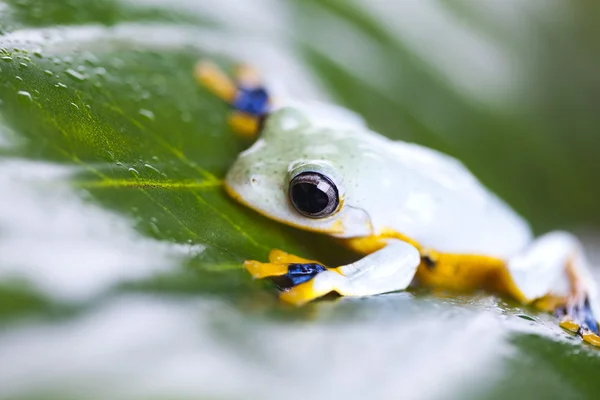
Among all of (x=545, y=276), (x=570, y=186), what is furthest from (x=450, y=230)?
(x=570, y=186)

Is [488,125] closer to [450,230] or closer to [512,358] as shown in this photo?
[450,230]

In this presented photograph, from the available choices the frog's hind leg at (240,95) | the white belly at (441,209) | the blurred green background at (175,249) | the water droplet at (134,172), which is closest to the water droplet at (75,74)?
the blurred green background at (175,249)

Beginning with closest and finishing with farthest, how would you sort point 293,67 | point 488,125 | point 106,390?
point 106,390, point 293,67, point 488,125

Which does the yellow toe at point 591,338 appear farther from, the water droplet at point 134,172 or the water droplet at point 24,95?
the water droplet at point 24,95

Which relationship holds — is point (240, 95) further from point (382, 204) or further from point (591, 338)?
point (591, 338)

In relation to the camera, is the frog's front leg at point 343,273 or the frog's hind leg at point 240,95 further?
the frog's hind leg at point 240,95

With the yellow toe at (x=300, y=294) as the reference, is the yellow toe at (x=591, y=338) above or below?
above

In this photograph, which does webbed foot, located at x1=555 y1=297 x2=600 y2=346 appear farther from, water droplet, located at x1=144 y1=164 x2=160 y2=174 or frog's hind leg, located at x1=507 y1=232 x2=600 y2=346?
water droplet, located at x1=144 y1=164 x2=160 y2=174
